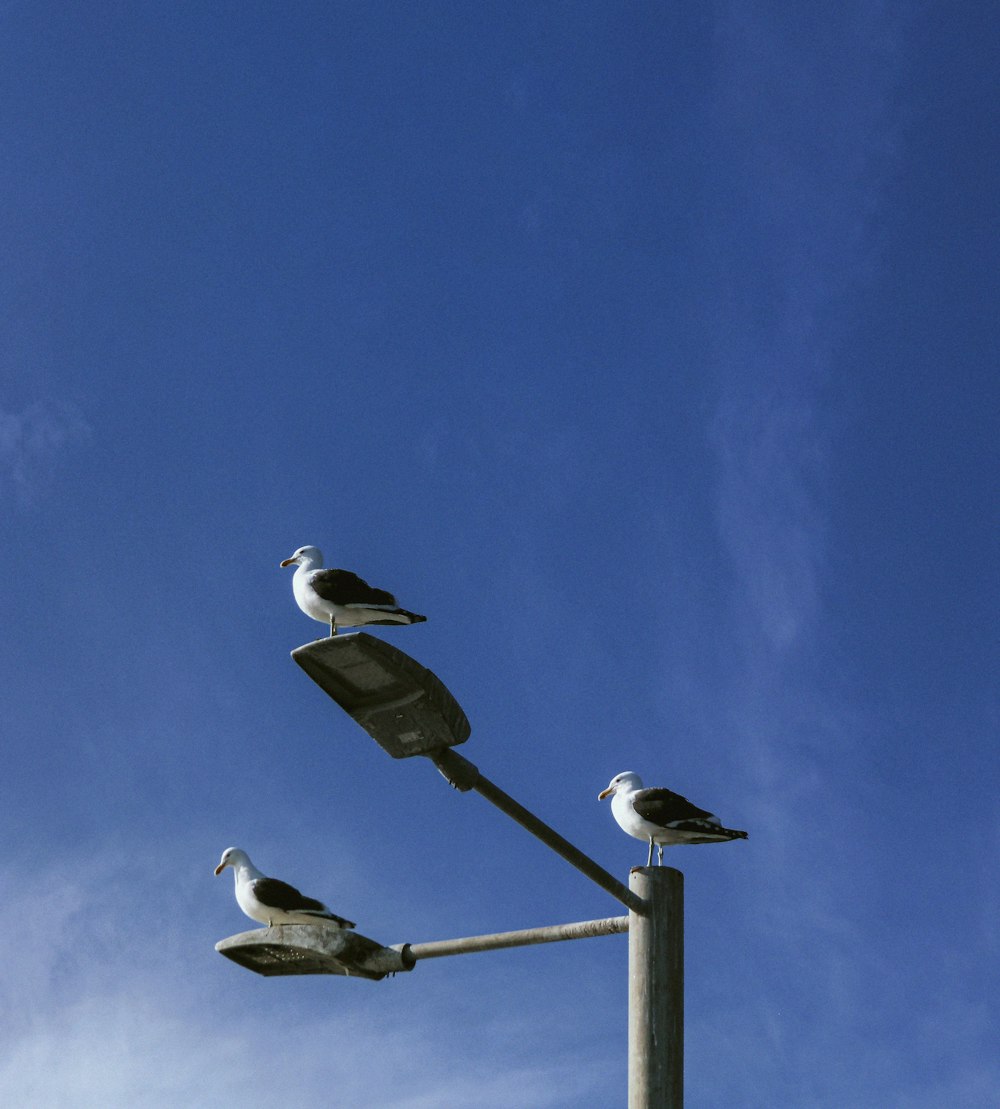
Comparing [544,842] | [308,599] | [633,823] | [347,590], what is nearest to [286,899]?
[308,599]

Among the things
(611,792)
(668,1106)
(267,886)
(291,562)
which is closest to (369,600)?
(267,886)

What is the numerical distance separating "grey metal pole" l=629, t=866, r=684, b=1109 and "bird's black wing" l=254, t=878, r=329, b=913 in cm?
289

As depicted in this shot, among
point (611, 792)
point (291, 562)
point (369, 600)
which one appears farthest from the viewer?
point (291, 562)

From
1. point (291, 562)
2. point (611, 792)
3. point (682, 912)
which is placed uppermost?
point (291, 562)

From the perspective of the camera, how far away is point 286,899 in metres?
8.31

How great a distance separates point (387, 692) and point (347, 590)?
2241 mm

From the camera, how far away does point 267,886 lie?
880 cm

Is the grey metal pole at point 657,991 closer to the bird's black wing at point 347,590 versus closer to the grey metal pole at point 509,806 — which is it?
the grey metal pole at point 509,806

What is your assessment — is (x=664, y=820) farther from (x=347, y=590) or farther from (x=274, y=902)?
(x=347, y=590)

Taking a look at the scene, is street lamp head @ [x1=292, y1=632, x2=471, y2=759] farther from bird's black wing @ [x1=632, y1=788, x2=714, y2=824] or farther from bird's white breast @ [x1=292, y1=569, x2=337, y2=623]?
bird's black wing @ [x1=632, y1=788, x2=714, y2=824]

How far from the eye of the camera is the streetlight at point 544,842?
5.11 m

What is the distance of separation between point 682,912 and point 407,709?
53.6 inches

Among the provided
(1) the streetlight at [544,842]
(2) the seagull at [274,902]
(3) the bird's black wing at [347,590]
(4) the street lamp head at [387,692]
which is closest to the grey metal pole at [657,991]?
(1) the streetlight at [544,842]

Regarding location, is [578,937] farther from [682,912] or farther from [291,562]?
[291,562]
